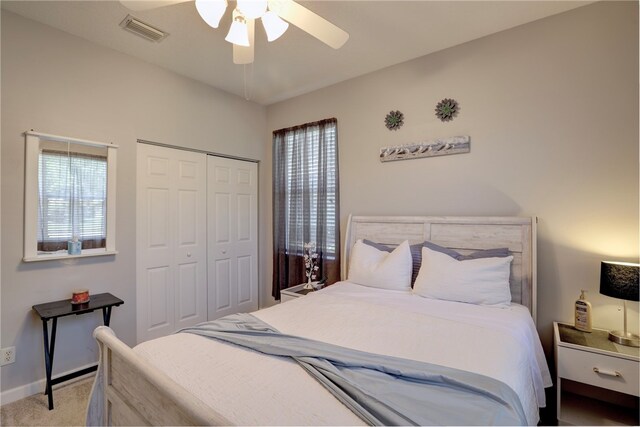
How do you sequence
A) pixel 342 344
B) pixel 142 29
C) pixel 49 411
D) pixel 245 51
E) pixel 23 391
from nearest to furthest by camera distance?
pixel 342 344
pixel 245 51
pixel 49 411
pixel 23 391
pixel 142 29

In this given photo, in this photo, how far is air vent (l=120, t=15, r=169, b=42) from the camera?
221cm

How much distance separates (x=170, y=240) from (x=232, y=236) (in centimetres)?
75

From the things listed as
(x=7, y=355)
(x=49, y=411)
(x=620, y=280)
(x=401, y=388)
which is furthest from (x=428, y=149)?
(x=7, y=355)

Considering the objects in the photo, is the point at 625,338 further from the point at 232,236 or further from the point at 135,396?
the point at 232,236

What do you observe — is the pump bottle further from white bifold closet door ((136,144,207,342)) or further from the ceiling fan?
white bifold closet door ((136,144,207,342))

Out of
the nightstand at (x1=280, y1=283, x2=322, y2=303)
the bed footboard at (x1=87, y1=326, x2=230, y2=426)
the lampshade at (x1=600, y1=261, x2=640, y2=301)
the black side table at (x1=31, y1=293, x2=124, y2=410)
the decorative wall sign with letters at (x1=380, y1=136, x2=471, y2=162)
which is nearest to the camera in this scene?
the bed footboard at (x1=87, y1=326, x2=230, y2=426)

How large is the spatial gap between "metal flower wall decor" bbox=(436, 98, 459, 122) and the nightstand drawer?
1868 millimetres

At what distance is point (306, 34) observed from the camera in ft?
7.79

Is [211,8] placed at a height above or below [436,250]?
above

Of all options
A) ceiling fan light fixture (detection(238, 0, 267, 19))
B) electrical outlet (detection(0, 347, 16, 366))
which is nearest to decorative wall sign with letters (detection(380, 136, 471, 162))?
ceiling fan light fixture (detection(238, 0, 267, 19))

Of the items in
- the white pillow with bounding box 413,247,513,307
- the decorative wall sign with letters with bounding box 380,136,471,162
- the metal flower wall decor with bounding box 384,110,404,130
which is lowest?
the white pillow with bounding box 413,247,513,307

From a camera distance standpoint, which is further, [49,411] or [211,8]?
[49,411]

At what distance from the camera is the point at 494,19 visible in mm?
2230

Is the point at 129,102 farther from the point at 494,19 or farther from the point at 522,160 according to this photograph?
the point at 522,160
